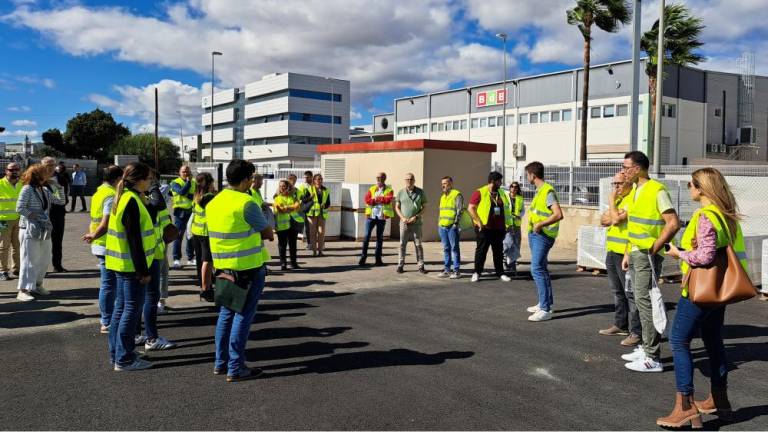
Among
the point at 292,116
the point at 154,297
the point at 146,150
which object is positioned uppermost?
the point at 292,116

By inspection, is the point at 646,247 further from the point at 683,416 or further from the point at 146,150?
the point at 146,150

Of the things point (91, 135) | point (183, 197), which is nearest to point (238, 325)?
point (183, 197)

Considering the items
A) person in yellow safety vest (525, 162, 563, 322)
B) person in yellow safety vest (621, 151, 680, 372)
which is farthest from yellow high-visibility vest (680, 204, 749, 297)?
person in yellow safety vest (525, 162, 563, 322)

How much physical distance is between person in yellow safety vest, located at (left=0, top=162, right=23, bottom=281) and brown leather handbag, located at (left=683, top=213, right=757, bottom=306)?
29.7 feet

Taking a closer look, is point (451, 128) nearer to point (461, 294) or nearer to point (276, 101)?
point (276, 101)

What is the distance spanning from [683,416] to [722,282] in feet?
3.16

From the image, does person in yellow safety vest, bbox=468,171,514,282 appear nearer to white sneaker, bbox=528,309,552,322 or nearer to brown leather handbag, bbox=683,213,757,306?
white sneaker, bbox=528,309,552,322

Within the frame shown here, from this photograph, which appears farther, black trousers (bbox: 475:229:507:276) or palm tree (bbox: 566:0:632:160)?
palm tree (bbox: 566:0:632:160)

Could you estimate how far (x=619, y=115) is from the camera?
4316cm

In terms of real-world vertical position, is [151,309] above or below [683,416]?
above

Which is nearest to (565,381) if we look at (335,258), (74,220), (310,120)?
(335,258)

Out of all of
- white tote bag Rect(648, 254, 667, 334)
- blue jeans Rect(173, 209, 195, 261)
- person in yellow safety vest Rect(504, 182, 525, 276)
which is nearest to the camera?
white tote bag Rect(648, 254, 667, 334)

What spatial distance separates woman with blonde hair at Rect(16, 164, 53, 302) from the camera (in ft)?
25.7

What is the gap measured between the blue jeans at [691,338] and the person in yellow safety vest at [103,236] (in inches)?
195
